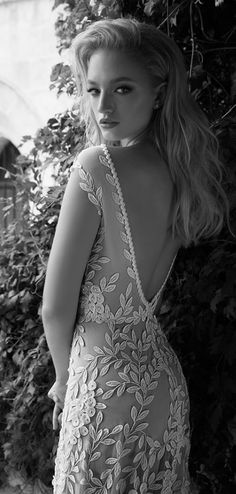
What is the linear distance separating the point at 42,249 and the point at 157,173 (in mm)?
1395

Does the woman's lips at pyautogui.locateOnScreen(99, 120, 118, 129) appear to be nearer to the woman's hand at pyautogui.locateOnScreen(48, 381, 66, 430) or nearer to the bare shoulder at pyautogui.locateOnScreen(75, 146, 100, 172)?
the bare shoulder at pyautogui.locateOnScreen(75, 146, 100, 172)

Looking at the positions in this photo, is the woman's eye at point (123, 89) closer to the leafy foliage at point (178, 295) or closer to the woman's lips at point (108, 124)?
the woman's lips at point (108, 124)

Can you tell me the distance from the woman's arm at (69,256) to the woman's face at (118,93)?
180 mm

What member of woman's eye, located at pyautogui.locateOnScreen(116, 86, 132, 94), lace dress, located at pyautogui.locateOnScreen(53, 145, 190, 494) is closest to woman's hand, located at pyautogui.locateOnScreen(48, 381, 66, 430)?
lace dress, located at pyautogui.locateOnScreen(53, 145, 190, 494)

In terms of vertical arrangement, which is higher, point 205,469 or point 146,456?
point 146,456

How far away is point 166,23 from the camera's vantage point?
3002 mm

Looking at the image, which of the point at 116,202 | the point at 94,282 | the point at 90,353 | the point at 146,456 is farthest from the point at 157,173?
the point at 146,456

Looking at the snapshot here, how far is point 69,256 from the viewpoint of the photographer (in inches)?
75.7

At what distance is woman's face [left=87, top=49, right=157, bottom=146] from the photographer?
206cm

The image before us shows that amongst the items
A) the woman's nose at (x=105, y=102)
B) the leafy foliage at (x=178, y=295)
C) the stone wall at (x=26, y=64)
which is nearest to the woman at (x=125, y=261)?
the woman's nose at (x=105, y=102)

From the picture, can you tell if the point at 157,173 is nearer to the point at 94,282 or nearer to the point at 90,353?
the point at 94,282

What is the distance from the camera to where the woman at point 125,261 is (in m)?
1.90

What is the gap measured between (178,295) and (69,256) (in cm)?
106

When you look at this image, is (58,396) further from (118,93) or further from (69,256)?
(118,93)
